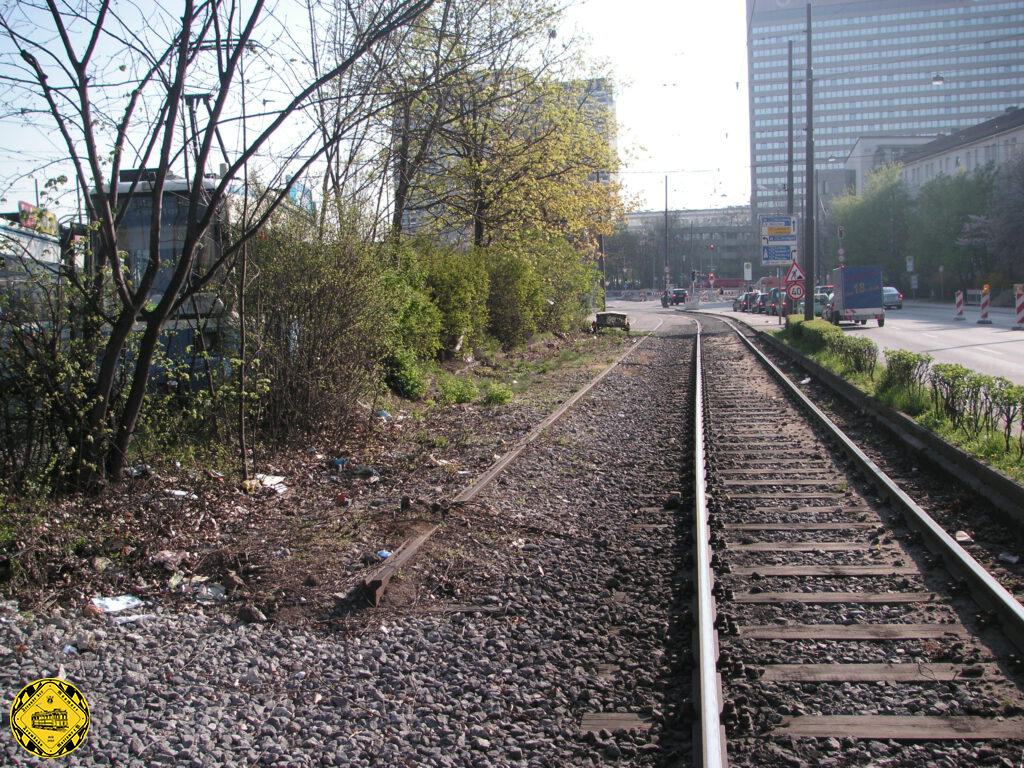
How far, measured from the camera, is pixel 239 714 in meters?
4.07

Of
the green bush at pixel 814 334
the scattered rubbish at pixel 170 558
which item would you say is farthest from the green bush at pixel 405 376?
the green bush at pixel 814 334

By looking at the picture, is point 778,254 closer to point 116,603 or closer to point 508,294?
point 508,294

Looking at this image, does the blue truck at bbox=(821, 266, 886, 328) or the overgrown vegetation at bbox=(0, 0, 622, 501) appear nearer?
the overgrown vegetation at bbox=(0, 0, 622, 501)

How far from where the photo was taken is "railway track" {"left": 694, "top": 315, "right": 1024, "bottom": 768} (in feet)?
12.4

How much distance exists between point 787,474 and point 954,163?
88.9m

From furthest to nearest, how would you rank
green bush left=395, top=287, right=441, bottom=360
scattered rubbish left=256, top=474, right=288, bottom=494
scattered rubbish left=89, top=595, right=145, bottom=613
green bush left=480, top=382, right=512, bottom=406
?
green bush left=480, top=382, right=512, bottom=406
green bush left=395, top=287, right=441, bottom=360
scattered rubbish left=256, top=474, right=288, bottom=494
scattered rubbish left=89, top=595, right=145, bottom=613

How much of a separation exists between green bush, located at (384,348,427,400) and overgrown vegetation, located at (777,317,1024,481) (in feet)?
23.4

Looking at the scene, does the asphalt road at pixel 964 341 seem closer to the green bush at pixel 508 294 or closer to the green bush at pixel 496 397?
the green bush at pixel 496 397

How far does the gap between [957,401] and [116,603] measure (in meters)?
9.12

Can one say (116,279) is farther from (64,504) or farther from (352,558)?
(352,558)

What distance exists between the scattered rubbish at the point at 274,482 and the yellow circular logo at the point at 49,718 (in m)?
4.38

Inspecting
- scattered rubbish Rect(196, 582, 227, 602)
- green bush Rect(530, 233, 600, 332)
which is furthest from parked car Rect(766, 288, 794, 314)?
scattered rubbish Rect(196, 582, 227, 602)

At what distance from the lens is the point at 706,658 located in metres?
4.37

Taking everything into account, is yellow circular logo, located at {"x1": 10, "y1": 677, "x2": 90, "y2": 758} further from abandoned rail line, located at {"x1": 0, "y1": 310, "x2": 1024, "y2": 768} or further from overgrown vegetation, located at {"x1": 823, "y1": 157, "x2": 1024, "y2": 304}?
overgrown vegetation, located at {"x1": 823, "y1": 157, "x2": 1024, "y2": 304}
